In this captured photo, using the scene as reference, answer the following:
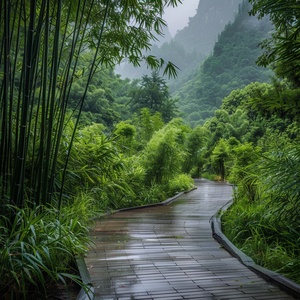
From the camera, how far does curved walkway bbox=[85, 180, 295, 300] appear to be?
2447 millimetres

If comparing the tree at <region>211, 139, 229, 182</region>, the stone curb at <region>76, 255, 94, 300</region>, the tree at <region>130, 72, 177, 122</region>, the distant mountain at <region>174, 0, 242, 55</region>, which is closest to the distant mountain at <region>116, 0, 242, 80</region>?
the distant mountain at <region>174, 0, 242, 55</region>

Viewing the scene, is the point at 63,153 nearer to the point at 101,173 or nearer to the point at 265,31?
the point at 101,173

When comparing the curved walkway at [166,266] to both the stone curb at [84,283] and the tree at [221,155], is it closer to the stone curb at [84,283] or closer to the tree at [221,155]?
the stone curb at [84,283]

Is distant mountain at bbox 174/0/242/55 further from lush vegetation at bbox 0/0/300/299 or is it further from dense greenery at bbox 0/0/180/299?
dense greenery at bbox 0/0/180/299

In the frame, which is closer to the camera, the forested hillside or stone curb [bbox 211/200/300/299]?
stone curb [bbox 211/200/300/299]

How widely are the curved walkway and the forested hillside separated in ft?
91.0

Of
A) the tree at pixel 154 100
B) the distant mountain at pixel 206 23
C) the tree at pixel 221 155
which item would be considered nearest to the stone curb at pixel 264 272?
the tree at pixel 221 155

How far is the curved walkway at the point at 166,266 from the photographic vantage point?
245 cm

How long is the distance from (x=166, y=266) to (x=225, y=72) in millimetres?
34380

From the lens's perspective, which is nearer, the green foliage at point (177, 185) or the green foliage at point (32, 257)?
the green foliage at point (32, 257)

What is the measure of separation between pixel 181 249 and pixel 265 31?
127 ft

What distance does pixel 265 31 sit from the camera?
3834 centimetres

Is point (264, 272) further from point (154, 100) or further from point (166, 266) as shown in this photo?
point (154, 100)

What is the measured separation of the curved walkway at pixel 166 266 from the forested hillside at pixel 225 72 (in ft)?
91.0
